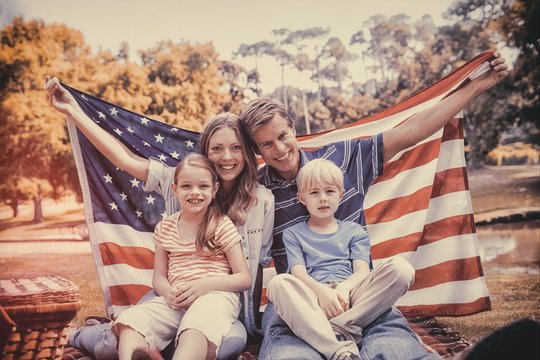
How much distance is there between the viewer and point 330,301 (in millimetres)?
1812

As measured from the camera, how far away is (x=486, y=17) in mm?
6516

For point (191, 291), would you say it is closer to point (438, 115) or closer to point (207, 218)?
point (207, 218)

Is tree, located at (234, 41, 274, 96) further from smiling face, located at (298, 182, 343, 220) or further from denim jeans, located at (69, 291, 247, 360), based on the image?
denim jeans, located at (69, 291, 247, 360)

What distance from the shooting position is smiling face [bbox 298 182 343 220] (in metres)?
2.15

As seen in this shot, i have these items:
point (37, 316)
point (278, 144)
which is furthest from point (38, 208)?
point (278, 144)

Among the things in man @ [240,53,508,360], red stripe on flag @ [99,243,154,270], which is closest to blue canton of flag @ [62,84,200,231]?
red stripe on flag @ [99,243,154,270]

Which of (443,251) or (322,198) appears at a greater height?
(322,198)

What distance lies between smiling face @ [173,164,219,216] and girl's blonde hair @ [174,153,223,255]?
0.03 meters

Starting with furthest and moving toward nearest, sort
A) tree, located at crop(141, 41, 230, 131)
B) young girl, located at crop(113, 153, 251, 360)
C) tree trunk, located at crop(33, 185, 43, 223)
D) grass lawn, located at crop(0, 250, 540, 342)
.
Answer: tree, located at crop(141, 41, 230, 131) → tree trunk, located at crop(33, 185, 43, 223) → grass lawn, located at crop(0, 250, 540, 342) → young girl, located at crop(113, 153, 251, 360)

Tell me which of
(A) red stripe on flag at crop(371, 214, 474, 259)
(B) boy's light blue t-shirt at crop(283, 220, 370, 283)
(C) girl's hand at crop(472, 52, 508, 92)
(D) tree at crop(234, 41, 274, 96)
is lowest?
(A) red stripe on flag at crop(371, 214, 474, 259)

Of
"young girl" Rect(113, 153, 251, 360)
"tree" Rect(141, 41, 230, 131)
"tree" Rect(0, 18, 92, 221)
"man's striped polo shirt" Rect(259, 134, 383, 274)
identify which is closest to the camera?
"young girl" Rect(113, 153, 251, 360)

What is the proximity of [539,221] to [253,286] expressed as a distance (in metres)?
4.91

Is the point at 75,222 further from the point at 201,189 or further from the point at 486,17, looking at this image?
the point at 486,17

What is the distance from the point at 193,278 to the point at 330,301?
0.64 metres
